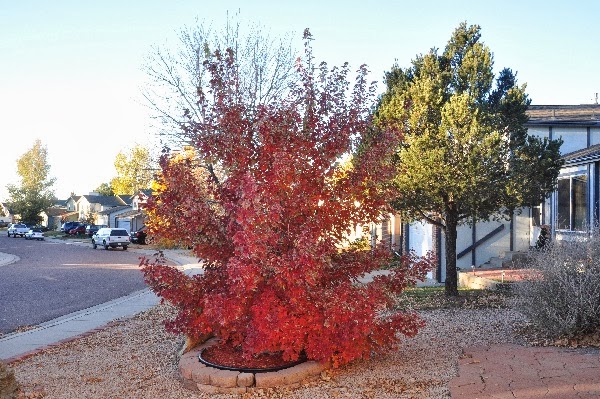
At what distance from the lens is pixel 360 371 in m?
6.76

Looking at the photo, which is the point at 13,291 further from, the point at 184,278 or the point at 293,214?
the point at 293,214

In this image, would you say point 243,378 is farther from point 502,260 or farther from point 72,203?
point 72,203

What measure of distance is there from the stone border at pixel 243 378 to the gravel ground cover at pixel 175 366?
0.34 ft

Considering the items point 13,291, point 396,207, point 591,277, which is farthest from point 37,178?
point 591,277

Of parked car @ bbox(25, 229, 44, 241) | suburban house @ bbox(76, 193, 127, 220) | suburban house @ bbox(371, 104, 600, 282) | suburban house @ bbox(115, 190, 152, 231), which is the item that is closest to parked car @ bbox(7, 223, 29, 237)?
parked car @ bbox(25, 229, 44, 241)

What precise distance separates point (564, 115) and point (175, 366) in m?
18.4

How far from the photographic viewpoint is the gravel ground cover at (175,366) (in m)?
6.18

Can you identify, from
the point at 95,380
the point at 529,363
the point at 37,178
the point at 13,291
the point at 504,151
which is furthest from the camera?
the point at 37,178

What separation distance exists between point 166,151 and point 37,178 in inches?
3146

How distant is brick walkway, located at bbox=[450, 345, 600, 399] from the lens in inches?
215

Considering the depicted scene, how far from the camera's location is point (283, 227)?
6.75m

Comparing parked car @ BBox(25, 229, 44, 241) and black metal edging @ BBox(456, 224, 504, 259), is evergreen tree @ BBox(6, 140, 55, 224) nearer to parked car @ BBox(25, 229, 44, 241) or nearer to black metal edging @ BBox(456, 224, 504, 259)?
parked car @ BBox(25, 229, 44, 241)

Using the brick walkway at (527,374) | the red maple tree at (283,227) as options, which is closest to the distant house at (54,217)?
the red maple tree at (283,227)

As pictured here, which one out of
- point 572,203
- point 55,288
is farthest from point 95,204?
point 572,203
